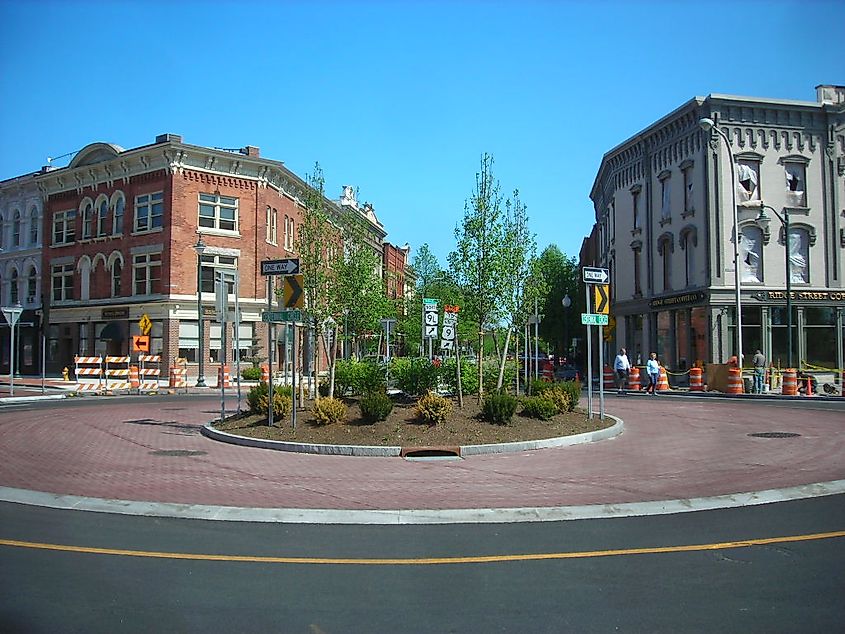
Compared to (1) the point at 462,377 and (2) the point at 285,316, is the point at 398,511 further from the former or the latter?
(1) the point at 462,377

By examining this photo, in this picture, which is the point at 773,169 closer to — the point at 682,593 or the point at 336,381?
the point at 336,381

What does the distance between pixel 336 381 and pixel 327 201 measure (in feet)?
16.4

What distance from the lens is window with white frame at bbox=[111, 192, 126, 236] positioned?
43037mm

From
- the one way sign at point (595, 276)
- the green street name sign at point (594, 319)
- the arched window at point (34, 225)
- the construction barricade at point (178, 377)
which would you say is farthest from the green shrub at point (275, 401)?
the arched window at point (34, 225)

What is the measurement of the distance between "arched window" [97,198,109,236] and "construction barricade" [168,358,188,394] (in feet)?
40.6

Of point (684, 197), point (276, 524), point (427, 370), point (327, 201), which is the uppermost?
point (684, 197)

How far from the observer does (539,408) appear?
15.5m

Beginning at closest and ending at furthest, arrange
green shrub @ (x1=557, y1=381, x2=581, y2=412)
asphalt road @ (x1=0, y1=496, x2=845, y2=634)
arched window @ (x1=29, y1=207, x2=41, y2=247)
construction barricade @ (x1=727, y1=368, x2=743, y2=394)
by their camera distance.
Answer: asphalt road @ (x1=0, y1=496, x2=845, y2=634) → green shrub @ (x1=557, y1=381, x2=581, y2=412) → construction barricade @ (x1=727, y1=368, x2=743, y2=394) → arched window @ (x1=29, y1=207, x2=41, y2=247)

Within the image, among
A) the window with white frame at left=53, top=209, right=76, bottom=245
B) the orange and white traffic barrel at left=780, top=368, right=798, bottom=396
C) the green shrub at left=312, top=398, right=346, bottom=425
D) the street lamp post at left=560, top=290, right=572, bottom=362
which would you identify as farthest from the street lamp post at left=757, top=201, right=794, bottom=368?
the window with white frame at left=53, top=209, right=76, bottom=245

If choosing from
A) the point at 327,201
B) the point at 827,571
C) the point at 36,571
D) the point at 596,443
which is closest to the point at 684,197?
the point at 327,201

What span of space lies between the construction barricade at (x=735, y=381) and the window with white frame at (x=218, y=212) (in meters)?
28.5

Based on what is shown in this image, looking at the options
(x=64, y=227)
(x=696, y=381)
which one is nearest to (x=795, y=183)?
(x=696, y=381)

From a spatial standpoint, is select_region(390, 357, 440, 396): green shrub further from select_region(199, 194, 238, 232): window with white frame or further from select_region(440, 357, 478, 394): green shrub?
select_region(199, 194, 238, 232): window with white frame

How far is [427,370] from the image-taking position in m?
17.0
